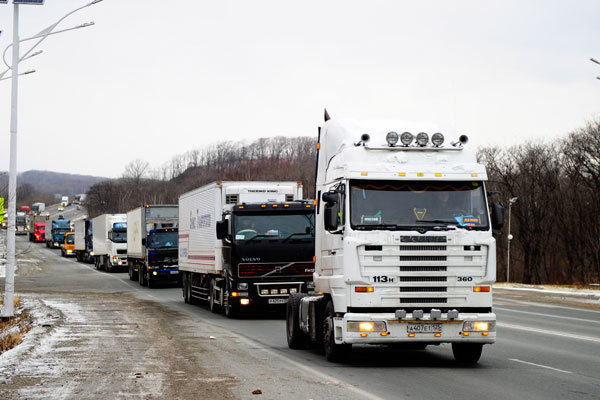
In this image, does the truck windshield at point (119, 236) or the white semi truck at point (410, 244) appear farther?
the truck windshield at point (119, 236)

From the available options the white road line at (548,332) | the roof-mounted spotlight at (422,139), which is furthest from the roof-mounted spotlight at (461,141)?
the white road line at (548,332)

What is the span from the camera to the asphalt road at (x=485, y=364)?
1072cm

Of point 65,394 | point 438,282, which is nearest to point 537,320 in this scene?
point 438,282

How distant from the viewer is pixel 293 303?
16.0m

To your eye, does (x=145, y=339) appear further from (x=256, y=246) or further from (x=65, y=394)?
(x=65, y=394)

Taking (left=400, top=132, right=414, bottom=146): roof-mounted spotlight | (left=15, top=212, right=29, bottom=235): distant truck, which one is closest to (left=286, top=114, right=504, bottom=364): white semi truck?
(left=400, top=132, right=414, bottom=146): roof-mounted spotlight

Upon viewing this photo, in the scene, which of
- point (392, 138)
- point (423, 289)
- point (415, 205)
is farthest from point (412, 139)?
point (423, 289)

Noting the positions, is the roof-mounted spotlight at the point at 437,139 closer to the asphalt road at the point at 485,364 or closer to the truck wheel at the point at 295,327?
the asphalt road at the point at 485,364

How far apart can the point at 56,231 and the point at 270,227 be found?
85640mm

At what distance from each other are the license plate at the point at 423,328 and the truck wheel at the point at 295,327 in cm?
344

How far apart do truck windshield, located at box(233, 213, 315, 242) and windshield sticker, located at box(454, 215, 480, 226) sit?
10.4 meters

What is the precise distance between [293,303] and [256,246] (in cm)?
700

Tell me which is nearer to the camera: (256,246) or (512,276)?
(256,246)

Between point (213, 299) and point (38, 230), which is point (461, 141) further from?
point (38, 230)
